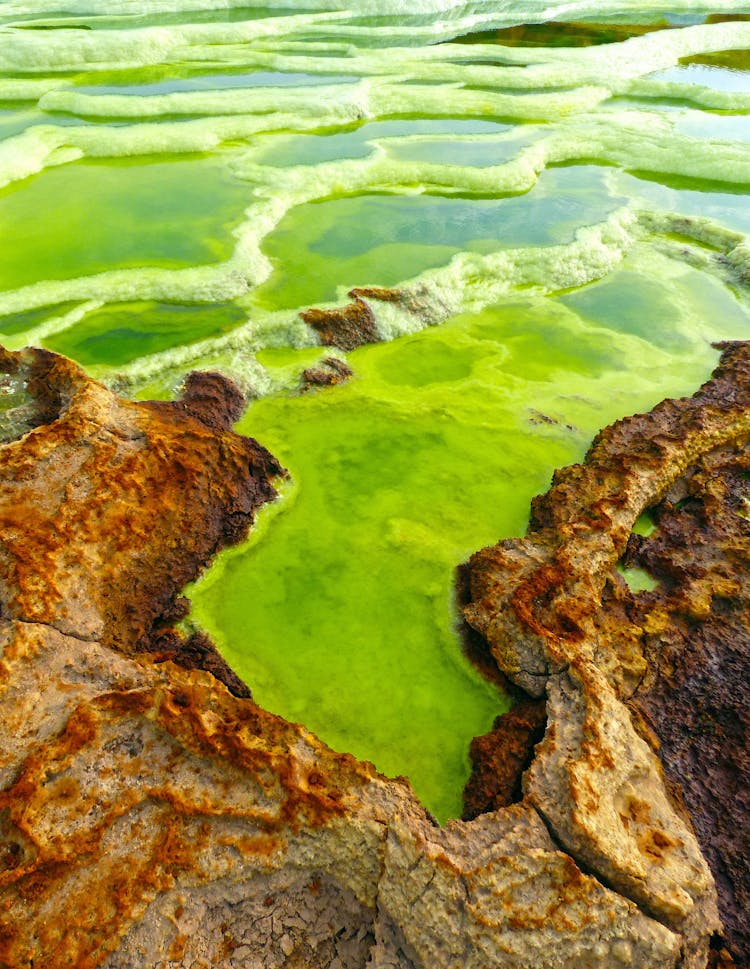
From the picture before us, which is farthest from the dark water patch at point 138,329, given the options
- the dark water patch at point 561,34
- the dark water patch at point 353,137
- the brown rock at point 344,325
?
the dark water patch at point 561,34

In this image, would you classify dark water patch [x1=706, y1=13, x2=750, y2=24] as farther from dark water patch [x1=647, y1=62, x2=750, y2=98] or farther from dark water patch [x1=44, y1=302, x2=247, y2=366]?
dark water patch [x1=44, y1=302, x2=247, y2=366]

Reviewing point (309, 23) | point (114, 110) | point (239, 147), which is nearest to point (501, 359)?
point (239, 147)

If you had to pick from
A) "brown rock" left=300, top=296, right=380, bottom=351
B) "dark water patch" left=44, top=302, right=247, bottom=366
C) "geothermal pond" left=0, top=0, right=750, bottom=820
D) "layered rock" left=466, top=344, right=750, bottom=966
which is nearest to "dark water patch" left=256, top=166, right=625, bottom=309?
"geothermal pond" left=0, top=0, right=750, bottom=820

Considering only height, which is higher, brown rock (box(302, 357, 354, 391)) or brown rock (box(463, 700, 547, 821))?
brown rock (box(302, 357, 354, 391))

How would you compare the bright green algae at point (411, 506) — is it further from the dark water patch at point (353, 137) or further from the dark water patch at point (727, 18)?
the dark water patch at point (727, 18)

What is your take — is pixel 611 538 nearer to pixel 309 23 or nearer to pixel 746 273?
pixel 746 273
